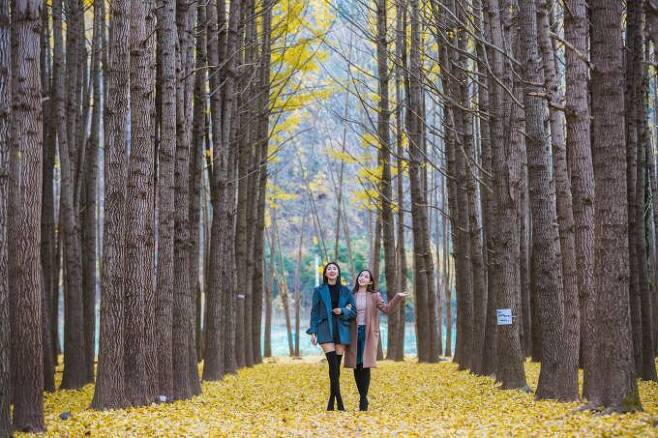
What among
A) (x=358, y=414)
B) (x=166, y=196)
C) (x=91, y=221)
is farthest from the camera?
(x=91, y=221)

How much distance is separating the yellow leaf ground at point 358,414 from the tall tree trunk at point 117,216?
47 centimetres

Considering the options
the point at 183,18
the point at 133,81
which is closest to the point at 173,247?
the point at 133,81

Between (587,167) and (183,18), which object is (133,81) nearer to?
(183,18)

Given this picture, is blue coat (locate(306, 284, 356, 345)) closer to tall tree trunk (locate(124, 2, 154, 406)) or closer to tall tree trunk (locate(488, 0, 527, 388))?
tall tree trunk (locate(124, 2, 154, 406))

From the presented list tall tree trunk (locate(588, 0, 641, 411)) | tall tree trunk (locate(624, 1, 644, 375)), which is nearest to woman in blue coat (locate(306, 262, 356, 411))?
tall tree trunk (locate(588, 0, 641, 411))

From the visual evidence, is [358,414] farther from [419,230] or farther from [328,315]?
[419,230]

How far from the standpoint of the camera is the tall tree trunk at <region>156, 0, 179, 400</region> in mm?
10375

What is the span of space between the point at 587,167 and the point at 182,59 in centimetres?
599

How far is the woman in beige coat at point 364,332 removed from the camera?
10.0 m

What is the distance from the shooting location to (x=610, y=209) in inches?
282

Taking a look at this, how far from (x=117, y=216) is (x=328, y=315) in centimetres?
280

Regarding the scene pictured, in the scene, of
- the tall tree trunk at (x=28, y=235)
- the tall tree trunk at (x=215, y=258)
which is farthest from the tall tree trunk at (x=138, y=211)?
the tall tree trunk at (x=215, y=258)

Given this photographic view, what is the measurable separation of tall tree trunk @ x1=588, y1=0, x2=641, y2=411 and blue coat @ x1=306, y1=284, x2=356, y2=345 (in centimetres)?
354

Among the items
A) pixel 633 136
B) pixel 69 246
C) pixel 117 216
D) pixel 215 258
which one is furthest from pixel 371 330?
pixel 69 246
